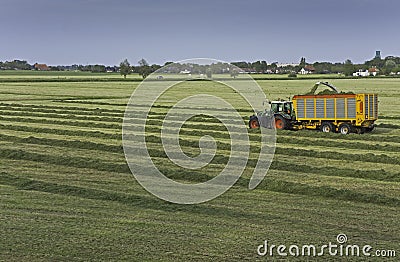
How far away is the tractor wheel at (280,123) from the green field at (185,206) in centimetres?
351

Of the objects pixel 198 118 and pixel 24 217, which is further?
pixel 198 118

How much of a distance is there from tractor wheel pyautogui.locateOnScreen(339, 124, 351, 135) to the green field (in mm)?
2007

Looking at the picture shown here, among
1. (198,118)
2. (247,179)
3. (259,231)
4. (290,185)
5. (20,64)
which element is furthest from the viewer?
(20,64)

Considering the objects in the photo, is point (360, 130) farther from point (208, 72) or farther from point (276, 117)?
point (208, 72)

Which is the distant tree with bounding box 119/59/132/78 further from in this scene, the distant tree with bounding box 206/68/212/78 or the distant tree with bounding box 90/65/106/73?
the distant tree with bounding box 206/68/212/78

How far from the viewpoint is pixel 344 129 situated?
83.1ft

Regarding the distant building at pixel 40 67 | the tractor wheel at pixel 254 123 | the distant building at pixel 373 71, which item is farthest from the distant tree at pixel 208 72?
the distant building at pixel 40 67

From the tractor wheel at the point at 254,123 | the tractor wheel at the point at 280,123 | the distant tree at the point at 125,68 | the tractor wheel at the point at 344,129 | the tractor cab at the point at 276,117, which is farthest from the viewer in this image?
the distant tree at the point at 125,68

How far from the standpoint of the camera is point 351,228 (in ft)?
36.3

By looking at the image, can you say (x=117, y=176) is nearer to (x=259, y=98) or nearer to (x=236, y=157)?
(x=236, y=157)

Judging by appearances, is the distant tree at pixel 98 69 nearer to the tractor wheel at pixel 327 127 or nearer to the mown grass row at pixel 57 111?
the mown grass row at pixel 57 111

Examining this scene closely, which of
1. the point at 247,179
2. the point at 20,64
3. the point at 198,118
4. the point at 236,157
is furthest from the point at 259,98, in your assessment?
the point at 20,64

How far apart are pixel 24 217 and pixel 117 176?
473 centimetres

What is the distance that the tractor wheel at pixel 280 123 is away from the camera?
1051 inches
